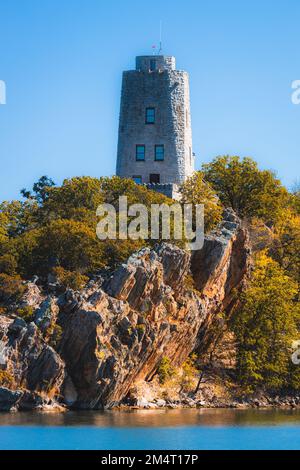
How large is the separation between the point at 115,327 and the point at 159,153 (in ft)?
77.9

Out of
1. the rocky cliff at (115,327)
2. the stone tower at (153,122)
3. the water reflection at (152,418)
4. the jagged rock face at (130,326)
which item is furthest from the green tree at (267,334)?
the stone tower at (153,122)

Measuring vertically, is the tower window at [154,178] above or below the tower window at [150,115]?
below

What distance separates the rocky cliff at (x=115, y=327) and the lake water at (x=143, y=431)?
7.32 ft

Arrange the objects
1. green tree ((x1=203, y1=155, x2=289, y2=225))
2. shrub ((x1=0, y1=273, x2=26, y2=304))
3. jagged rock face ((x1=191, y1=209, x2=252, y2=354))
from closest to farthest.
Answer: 1. shrub ((x1=0, y1=273, x2=26, y2=304))
2. jagged rock face ((x1=191, y1=209, x2=252, y2=354))
3. green tree ((x1=203, y1=155, x2=289, y2=225))

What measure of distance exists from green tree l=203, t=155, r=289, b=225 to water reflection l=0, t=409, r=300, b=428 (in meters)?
21.9

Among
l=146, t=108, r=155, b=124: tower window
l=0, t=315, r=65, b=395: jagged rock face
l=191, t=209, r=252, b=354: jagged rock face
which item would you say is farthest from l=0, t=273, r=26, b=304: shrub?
l=146, t=108, r=155, b=124: tower window

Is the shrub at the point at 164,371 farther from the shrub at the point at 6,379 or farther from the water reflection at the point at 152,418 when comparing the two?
the shrub at the point at 6,379

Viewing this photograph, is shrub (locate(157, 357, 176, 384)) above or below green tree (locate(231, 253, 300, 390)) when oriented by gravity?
below

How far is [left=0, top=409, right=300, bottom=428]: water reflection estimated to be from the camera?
7256 cm

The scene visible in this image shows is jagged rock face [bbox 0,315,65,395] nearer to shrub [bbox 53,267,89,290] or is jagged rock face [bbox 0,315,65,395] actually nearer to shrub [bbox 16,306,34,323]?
shrub [bbox 16,306,34,323]

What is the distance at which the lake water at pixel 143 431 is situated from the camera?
66.5m

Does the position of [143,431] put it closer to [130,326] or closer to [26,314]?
[26,314]

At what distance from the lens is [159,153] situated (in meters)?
105

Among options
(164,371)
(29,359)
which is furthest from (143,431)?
(164,371)
